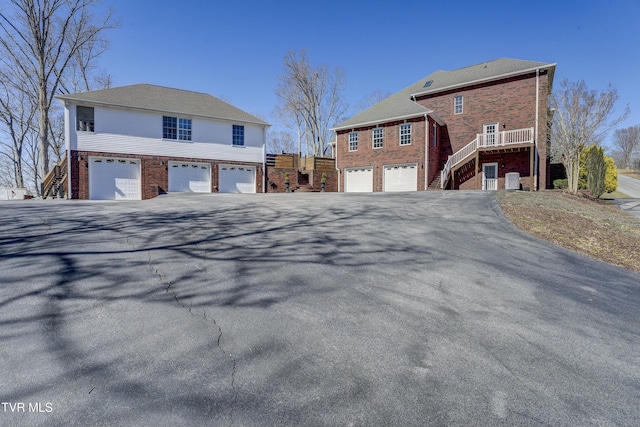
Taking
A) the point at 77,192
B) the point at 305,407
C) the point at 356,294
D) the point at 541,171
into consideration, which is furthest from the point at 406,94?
the point at 305,407

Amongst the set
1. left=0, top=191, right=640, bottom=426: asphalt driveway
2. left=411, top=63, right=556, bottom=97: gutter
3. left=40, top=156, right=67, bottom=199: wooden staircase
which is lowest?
left=0, top=191, right=640, bottom=426: asphalt driveway

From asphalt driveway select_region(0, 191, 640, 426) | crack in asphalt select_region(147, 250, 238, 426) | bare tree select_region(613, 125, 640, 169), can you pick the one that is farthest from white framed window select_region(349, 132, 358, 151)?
bare tree select_region(613, 125, 640, 169)

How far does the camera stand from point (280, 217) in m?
8.16

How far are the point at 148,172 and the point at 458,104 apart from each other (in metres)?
19.8


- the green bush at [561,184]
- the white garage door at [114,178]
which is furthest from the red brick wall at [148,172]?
the green bush at [561,184]

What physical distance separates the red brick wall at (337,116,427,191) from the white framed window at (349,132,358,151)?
24 centimetres

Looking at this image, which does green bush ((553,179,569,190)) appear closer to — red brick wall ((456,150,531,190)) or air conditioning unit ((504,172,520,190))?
red brick wall ((456,150,531,190))

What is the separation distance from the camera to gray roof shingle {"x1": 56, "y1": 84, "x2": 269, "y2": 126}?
17.3 m

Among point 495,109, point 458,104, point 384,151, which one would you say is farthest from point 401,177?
point 495,109

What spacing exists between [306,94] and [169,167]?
21.8 m

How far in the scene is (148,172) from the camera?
17.9 metres

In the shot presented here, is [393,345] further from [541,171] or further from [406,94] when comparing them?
[406,94]

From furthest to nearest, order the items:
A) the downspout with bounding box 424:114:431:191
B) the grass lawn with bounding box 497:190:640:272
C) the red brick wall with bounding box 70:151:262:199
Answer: the downspout with bounding box 424:114:431:191
the red brick wall with bounding box 70:151:262:199
the grass lawn with bounding box 497:190:640:272

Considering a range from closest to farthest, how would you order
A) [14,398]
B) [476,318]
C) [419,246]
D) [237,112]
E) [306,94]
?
[14,398], [476,318], [419,246], [237,112], [306,94]
